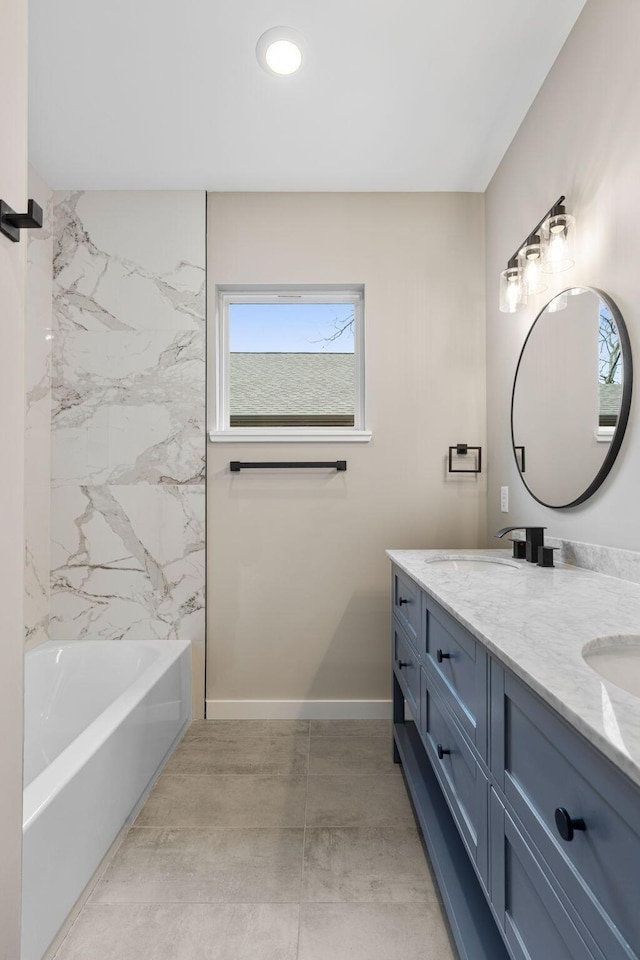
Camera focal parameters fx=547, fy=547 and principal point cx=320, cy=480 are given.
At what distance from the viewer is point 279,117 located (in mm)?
2074

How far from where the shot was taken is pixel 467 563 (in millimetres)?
1881

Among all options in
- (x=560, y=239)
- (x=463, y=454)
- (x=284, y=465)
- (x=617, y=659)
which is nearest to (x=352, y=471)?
(x=284, y=465)

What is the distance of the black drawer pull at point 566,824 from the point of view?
25.0 inches

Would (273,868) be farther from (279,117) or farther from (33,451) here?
(279,117)

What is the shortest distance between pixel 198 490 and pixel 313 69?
1680mm

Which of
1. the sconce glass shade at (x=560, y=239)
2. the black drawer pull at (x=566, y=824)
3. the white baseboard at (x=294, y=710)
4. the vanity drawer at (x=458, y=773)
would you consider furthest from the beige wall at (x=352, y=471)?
the black drawer pull at (x=566, y=824)

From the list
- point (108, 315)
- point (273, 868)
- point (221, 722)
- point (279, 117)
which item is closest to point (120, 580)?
point (221, 722)

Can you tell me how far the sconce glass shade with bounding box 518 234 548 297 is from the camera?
5.93 feet

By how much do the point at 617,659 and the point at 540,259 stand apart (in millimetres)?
1414

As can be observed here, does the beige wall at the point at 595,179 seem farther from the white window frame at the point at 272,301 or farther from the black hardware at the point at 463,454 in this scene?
the white window frame at the point at 272,301

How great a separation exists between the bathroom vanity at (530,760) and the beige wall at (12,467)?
758mm

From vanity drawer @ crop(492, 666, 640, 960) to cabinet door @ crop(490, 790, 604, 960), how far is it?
37mm

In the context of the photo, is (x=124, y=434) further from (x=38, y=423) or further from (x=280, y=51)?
(x=280, y=51)

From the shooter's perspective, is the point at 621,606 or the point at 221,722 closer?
the point at 621,606
